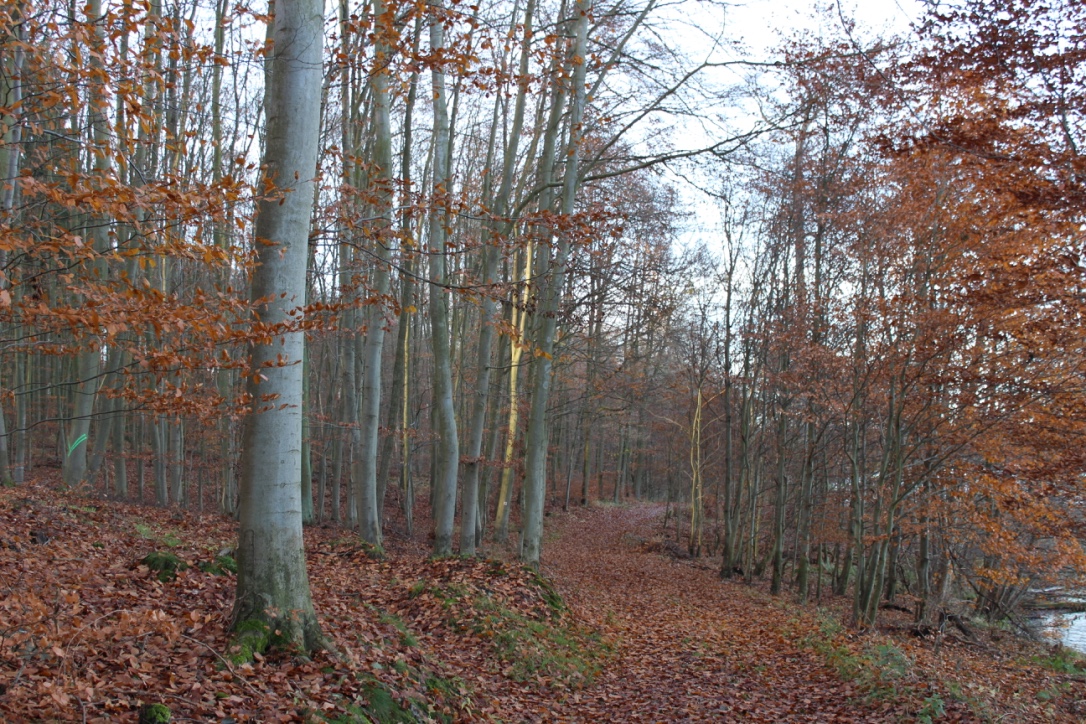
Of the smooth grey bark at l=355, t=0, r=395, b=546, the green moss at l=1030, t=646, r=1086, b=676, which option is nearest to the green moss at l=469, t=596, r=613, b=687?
the smooth grey bark at l=355, t=0, r=395, b=546

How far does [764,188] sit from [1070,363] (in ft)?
26.7

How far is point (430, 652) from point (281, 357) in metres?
3.50

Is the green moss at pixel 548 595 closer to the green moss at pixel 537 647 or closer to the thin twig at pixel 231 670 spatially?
the green moss at pixel 537 647

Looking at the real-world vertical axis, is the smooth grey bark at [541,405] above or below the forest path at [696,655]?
above

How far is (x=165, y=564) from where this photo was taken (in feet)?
21.7

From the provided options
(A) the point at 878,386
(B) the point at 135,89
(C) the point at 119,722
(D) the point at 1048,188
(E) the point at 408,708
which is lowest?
(E) the point at 408,708

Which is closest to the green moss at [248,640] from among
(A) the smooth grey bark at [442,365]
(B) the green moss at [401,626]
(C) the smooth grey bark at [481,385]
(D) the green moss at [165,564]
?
(B) the green moss at [401,626]

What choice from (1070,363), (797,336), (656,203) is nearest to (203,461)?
(656,203)

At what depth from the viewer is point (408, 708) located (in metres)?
5.05

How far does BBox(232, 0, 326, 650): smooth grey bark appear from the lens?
466cm

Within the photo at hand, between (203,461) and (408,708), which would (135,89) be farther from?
(203,461)

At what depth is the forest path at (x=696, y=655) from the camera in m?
7.11

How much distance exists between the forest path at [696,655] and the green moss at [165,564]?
3725 mm

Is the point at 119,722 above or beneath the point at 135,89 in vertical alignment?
beneath
